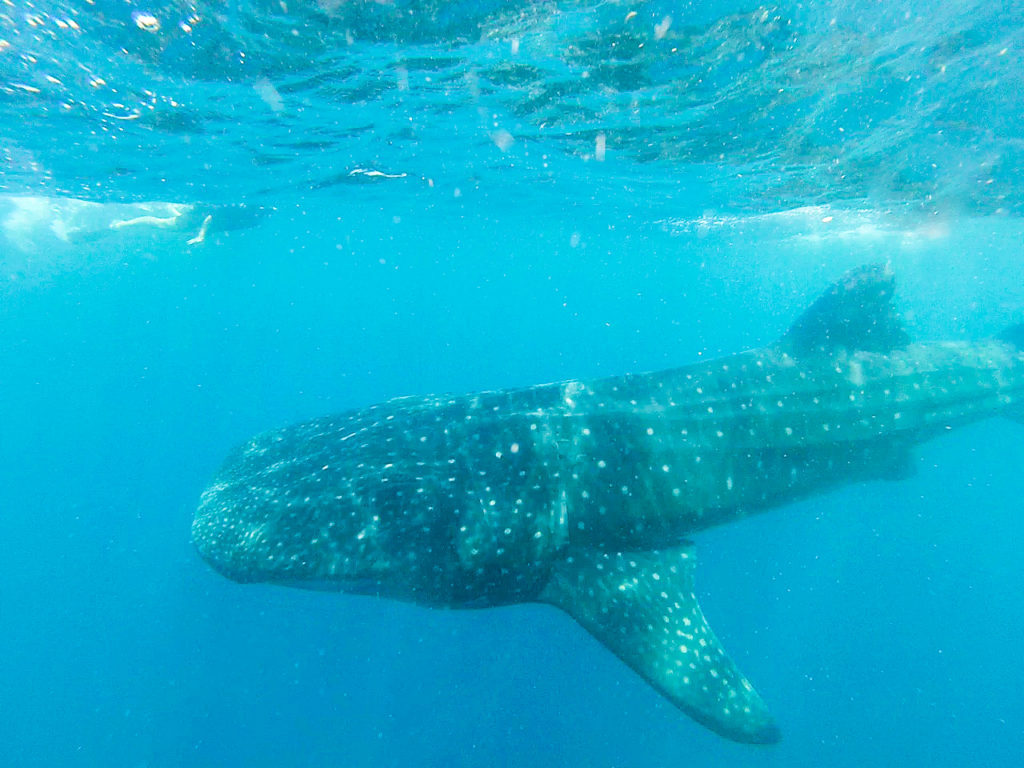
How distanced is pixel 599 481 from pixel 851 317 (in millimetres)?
5712

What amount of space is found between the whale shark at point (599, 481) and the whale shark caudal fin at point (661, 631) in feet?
0.07

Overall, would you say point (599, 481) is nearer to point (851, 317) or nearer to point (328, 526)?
point (328, 526)

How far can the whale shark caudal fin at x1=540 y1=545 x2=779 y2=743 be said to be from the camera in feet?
16.4

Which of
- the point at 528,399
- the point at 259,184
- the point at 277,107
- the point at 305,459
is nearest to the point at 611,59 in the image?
the point at 528,399

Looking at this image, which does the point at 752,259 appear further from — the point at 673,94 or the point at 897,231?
the point at 673,94

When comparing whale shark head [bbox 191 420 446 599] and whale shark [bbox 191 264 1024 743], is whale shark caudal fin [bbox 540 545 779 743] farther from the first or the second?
whale shark head [bbox 191 420 446 599]

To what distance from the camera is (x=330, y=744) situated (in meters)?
10.6

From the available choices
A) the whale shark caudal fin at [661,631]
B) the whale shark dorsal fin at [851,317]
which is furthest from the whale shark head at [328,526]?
the whale shark dorsal fin at [851,317]

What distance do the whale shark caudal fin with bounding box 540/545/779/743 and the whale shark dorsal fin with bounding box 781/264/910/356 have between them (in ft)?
15.7

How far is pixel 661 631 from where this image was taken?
217 inches

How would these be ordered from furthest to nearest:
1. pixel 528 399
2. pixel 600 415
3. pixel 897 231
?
pixel 897 231, pixel 528 399, pixel 600 415

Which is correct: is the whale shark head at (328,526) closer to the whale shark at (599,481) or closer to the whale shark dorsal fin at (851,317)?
the whale shark at (599,481)

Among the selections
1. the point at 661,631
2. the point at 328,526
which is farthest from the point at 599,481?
the point at 328,526

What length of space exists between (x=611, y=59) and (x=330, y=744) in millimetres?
14204
